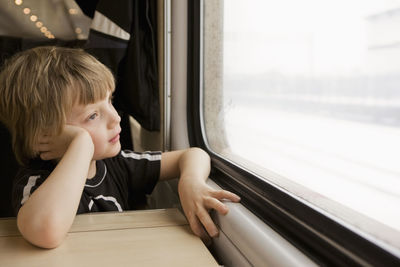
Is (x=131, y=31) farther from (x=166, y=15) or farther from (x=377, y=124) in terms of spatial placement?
(x=377, y=124)

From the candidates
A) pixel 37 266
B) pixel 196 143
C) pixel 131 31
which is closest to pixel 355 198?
pixel 37 266

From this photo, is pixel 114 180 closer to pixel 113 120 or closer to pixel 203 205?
pixel 113 120

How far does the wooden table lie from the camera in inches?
29.0

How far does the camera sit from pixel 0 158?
1.71 m

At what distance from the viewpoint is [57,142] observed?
1.07 metres

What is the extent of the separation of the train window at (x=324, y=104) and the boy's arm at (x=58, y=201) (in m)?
0.45

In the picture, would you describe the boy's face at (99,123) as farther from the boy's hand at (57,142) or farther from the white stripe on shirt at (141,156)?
the white stripe on shirt at (141,156)

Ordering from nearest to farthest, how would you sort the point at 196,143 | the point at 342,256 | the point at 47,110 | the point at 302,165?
1. the point at 342,256
2. the point at 302,165
3. the point at 47,110
4. the point at 196,143

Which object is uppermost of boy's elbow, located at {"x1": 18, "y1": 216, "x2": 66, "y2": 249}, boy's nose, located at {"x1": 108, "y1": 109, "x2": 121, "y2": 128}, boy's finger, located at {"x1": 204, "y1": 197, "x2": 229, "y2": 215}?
boy's nose, located at {"x1": 108, "y1": 109, "x2": 121, "y2": 128}

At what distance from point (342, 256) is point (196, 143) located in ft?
3.56

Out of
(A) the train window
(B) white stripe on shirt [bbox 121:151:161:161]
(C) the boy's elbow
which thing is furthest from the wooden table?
(B) white stripe on shirt [bbox 121:151:161:161]

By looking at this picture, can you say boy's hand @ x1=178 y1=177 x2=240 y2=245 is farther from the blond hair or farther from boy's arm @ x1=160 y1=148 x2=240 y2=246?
the blond hair

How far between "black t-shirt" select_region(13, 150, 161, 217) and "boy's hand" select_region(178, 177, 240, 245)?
11.8 inches

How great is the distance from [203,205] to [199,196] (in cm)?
3
